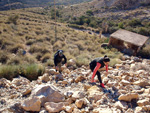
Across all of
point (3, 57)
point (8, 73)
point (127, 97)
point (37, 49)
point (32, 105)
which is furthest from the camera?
point (37, 49)

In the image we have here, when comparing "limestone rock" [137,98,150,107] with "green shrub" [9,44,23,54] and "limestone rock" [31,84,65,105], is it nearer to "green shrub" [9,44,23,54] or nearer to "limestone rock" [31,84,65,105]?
"limestone rock" [31,84,65,105]

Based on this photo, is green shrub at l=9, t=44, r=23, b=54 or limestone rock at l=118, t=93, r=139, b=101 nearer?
limestone rock at l=118, t=93, r=139, b=101

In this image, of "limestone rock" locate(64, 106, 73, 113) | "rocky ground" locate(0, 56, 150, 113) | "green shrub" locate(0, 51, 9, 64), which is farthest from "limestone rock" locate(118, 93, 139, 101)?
"green shrub" locate(0, 51, 9, 64)

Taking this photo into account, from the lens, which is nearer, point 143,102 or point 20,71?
point 143,102

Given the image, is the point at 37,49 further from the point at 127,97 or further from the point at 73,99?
the point at 127,97

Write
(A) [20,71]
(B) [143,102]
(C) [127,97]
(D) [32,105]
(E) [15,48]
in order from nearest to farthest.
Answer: (D) [32,105]
(B) [143,102]
(C) [127,97]
(A) [20,71]
(E) [15,48]

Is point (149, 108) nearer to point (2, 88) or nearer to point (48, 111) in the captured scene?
point (48, 111)

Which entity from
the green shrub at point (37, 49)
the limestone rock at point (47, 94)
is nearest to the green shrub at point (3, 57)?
the green shrub at point (37, 49)

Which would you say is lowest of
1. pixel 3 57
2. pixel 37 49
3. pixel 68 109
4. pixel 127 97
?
pixel 37 49

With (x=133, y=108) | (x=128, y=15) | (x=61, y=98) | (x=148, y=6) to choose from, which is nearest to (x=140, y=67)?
(x=133, y=108)

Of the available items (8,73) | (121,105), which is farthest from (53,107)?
(8,73)

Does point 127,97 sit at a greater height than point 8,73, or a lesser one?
lesser

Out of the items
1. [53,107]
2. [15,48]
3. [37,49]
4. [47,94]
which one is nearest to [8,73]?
[47,94]

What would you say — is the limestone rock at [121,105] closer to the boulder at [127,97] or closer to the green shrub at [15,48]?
the boulder at [127,97]
